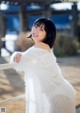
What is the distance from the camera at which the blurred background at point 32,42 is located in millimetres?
6703

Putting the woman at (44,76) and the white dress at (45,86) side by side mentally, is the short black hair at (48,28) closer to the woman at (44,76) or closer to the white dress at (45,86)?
the woman at (44,76)

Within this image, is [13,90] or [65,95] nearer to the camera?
[65,95]

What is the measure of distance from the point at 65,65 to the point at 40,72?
7396mm

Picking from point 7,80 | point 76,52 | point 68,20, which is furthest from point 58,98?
point 68,20

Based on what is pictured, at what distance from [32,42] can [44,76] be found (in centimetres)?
998

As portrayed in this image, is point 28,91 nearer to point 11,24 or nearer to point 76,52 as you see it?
point 76,52

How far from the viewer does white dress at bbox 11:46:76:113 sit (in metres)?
2.85

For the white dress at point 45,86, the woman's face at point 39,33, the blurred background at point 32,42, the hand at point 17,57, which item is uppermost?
the blurred background at point 32,42

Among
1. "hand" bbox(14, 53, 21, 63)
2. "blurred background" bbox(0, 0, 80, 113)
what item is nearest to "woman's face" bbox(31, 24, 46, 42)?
"hand" bbox(14, 53, 21, 63)

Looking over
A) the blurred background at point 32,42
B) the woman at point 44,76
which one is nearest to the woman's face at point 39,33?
the woman at point 44,76

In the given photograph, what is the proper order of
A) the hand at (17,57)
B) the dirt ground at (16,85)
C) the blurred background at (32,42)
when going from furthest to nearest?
the blurred background at (32,42)
the dirt ground at (16,85)
the hand at (17,57)

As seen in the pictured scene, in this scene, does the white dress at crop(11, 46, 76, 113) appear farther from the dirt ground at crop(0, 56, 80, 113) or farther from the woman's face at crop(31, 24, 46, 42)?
the dirt ground at crop(0, 56, 80, 113)

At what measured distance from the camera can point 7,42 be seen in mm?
16703

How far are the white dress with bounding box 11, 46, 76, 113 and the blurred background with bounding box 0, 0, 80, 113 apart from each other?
1653 millimetres
